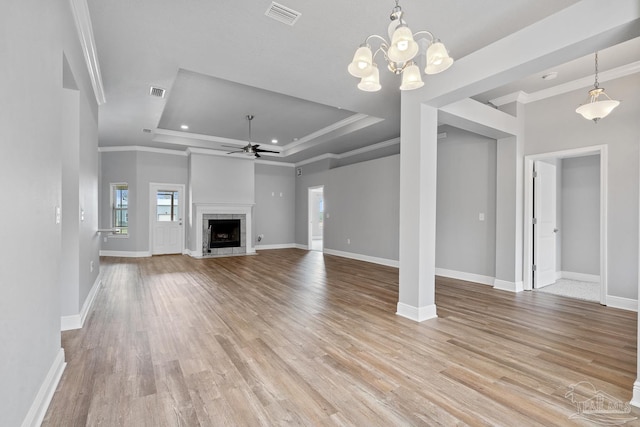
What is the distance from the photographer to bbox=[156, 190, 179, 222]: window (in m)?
8.31

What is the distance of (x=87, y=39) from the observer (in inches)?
115

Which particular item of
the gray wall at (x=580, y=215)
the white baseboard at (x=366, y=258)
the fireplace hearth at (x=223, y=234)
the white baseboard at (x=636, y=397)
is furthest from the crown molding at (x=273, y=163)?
the white baseboard at (x=636, y=397)

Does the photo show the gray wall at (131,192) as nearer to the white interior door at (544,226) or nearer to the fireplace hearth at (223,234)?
the fireplace hearth at (223,234)

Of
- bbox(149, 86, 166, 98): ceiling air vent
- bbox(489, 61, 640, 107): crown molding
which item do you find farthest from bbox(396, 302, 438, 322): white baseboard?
bbox(149, 86, 166, 98): ceiling air vent

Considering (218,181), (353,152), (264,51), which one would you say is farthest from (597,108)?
(218,181)

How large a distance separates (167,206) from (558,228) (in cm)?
918

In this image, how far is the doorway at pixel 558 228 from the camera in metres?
4.70

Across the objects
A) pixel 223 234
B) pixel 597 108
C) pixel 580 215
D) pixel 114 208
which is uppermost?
Result: pixel 597 108

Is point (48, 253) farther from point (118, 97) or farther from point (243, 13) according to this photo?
point (118, 97)

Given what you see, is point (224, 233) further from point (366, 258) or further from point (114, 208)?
point (366, 258)

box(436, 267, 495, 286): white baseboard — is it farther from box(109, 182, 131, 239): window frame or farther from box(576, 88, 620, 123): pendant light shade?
box(109, 182, 131, 239): window frame

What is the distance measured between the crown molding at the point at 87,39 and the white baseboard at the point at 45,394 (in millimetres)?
2757

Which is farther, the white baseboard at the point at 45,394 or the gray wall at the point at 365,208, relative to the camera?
the gray wall at the point at 365,208

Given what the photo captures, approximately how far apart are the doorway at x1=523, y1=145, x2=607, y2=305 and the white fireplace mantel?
21.9 feet
